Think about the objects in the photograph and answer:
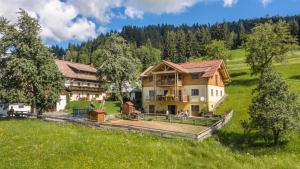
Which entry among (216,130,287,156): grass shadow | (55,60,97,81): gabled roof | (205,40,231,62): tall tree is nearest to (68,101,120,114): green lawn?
(55,60,97,81): gabled roof

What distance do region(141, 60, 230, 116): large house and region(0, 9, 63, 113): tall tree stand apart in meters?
20.1

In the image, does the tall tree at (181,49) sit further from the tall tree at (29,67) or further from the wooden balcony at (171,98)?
the tall tree at (29,67)

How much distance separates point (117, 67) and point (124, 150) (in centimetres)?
2341

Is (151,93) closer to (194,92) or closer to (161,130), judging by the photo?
(194,92)

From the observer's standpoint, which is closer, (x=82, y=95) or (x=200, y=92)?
(x=200, y=92)

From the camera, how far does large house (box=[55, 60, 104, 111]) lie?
2904 inches

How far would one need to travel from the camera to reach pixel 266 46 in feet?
210

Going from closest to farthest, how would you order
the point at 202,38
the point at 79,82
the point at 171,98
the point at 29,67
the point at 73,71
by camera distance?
the point at 29,67 → the point at 171,98 → the point at 79,82 → the point at 73,71 → the point at 202,38

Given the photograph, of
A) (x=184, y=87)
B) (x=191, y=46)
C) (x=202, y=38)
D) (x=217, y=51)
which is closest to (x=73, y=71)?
(x=184, y=87)

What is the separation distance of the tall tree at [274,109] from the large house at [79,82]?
46.4 metres

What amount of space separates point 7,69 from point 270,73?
32522 millimetres

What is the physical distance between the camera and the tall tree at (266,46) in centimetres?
6400

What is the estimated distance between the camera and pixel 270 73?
34938mm

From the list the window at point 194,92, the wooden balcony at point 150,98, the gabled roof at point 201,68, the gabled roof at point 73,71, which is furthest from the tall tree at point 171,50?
the window at point 194,92
